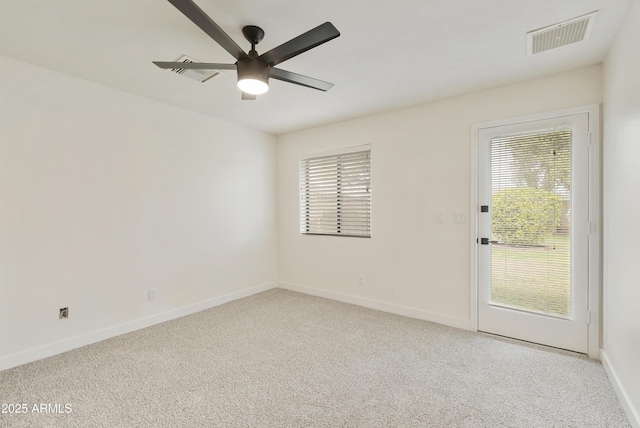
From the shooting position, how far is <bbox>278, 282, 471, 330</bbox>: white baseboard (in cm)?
324

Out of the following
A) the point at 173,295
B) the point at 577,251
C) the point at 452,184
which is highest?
the point at 452,184

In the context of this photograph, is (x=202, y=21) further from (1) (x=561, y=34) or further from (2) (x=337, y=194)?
(2) (x=337, y=194)

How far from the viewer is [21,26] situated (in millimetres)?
2000

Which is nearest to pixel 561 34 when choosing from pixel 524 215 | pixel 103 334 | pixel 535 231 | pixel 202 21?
pixel 524 215

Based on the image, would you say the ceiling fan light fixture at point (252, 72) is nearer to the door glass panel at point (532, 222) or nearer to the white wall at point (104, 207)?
the white wall at point (104, 207)

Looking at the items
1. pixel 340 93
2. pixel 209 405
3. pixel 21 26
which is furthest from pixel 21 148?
pixel 340 93

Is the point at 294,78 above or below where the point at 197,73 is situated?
below

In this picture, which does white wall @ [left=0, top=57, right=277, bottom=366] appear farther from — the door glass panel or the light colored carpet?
the door glass panel

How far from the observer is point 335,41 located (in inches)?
85.3

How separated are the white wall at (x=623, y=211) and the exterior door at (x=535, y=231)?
0.20 meters

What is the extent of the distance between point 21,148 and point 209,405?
2.58m

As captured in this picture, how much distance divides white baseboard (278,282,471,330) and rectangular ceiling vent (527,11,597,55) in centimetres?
257

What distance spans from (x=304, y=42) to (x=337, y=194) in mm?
2768

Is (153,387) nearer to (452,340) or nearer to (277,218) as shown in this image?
Answer: (452,340)
